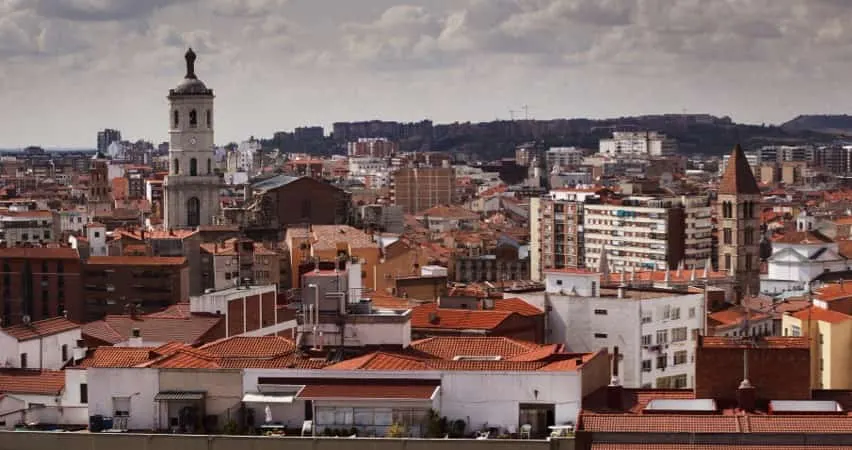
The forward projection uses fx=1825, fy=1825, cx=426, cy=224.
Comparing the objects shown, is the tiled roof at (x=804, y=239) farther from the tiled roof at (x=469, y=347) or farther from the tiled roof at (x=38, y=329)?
the tiled roof at (x=469, y=347)

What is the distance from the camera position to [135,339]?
33812 mm

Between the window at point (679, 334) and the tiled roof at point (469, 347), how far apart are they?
1036 cm

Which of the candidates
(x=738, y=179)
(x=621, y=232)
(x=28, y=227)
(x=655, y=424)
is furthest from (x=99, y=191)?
(x=655, y=424)

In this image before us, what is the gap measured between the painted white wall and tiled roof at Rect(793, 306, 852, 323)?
58.3ft

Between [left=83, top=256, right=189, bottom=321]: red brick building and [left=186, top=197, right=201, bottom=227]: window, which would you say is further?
[left=186, top=197, right=201, bottom=227]: window

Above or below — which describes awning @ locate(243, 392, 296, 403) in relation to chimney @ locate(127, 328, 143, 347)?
above

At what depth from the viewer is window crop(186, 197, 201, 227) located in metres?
80.6

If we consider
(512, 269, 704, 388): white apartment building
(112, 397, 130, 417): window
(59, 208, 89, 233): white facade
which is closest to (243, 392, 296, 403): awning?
(112, 397, 130, 417): window

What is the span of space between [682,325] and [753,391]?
16865 mm

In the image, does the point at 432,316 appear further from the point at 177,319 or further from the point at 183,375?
the point at 183,375

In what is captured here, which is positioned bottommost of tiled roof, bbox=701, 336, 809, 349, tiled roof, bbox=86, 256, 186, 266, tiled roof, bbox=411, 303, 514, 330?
tiled roof, bbox=86, 256, 186, 266

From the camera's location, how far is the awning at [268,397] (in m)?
23.0

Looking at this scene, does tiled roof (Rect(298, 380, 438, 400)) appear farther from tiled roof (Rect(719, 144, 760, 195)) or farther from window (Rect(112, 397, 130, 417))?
tiled roof (Rect(719, 144, 760, 195))

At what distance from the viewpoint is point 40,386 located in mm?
27875
